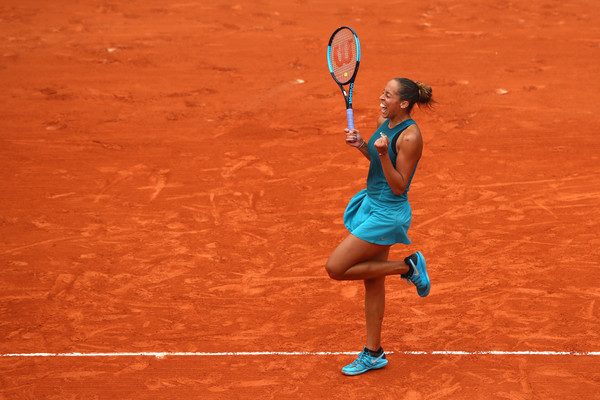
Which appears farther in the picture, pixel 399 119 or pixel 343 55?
pixel 343 55

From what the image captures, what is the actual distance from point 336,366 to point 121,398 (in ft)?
5.21

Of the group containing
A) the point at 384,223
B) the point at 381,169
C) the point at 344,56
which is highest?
the point at 344,56

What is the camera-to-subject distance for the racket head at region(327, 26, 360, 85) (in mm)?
5355

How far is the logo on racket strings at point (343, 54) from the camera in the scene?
545cm

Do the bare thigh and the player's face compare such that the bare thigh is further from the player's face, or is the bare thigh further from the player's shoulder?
the player's face

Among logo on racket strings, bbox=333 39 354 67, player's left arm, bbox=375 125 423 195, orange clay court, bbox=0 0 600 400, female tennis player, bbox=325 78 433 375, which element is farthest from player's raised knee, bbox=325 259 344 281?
logo on racket strings, bbox=333 39 354 67

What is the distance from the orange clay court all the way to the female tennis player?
853 millimetres

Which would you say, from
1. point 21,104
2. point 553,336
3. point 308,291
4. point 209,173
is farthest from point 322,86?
point 553,336

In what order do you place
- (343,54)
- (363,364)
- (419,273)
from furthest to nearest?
1. (343,54)
2. (363,364)
3. (419,273)

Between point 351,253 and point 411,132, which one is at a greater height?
point 411,132

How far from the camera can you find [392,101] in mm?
4906

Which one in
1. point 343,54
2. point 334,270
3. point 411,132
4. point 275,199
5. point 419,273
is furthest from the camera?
point 275,199

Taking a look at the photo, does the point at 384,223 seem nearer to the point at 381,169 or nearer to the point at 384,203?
the point at 384,203

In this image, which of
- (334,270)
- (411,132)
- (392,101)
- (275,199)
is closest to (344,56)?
(392,101)
